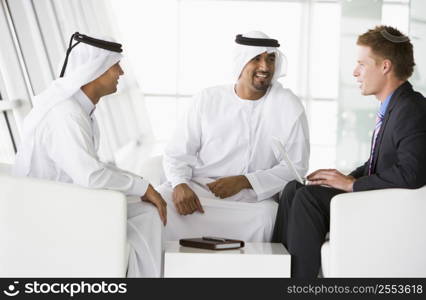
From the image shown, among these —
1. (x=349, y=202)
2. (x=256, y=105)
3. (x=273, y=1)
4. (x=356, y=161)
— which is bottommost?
(x=356, y=161)

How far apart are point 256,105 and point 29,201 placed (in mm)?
1856

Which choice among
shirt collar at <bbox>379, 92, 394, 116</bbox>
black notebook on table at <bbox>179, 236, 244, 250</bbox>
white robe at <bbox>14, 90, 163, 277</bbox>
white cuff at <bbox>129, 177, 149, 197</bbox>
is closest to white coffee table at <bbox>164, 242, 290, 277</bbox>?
black notebook on table at <bbox>179, 236, 244, 250</bbox>

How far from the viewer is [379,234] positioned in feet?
10.9

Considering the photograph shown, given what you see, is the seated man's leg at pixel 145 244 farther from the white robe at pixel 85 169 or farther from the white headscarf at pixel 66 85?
the white headscarf at pixel 66 85

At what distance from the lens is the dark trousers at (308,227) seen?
137 inches

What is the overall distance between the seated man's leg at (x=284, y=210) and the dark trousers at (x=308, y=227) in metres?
0.25

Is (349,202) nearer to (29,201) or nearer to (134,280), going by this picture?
(134,280)

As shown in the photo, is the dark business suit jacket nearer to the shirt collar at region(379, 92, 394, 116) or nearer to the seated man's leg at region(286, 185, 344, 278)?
the shirt collar at region(379, 92, 394, 116)

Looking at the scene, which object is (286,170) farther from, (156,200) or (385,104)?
(156,200)

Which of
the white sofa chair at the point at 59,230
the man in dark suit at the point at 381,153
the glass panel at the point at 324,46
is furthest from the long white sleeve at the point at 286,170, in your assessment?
the glass panel at the point at 324,46

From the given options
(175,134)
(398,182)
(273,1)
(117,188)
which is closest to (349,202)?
(398,182)

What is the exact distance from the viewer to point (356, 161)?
8.17 m

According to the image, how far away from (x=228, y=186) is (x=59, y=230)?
4.35ft

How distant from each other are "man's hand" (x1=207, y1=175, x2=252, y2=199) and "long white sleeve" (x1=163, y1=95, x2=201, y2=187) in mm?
232
